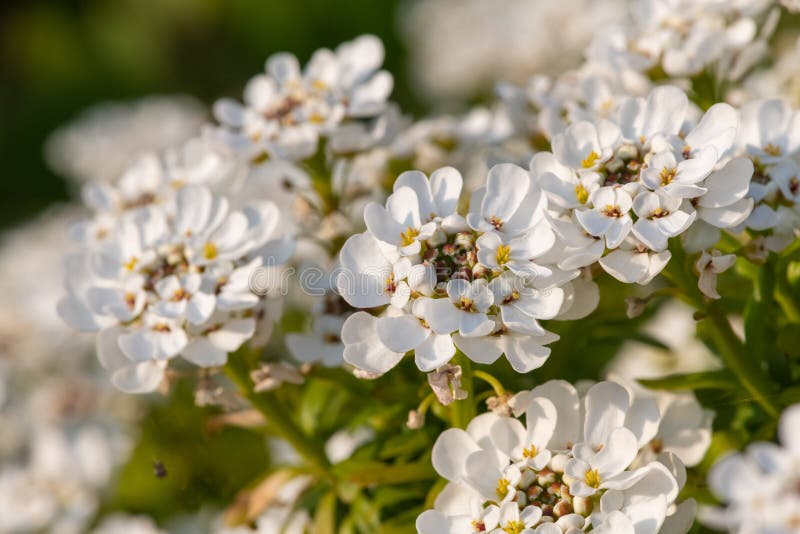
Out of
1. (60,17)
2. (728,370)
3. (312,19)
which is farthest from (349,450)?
(60,17)

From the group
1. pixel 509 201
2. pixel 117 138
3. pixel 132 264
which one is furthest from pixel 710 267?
pixel 117 138

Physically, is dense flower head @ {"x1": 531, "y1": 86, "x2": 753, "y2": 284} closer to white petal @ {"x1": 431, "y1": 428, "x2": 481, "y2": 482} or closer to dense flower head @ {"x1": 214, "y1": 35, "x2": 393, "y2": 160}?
white petal @ {"x1": 431, "y1": 428, "x2": 481, "y2": 482}

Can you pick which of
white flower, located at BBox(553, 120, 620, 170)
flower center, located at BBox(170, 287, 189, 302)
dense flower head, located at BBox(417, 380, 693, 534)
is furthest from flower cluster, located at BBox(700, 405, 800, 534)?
flower center, located at BBox(170, 287, 189, 302)

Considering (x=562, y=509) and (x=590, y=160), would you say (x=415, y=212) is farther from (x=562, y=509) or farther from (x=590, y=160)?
(x=562, y=509)

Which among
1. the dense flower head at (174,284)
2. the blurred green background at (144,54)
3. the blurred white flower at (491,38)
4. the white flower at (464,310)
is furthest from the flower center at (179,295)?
the blurred green background at (144,54)

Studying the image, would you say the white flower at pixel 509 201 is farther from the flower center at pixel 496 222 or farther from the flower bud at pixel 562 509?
the flower bud at pixel 562 509

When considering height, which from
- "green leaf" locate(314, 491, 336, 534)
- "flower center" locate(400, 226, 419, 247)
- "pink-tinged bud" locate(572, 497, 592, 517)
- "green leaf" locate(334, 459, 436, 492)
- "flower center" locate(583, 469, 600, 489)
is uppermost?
"flower center" locate(400, 226, 419, 247)

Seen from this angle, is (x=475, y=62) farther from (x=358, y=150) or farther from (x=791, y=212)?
(x=791, y=212)
